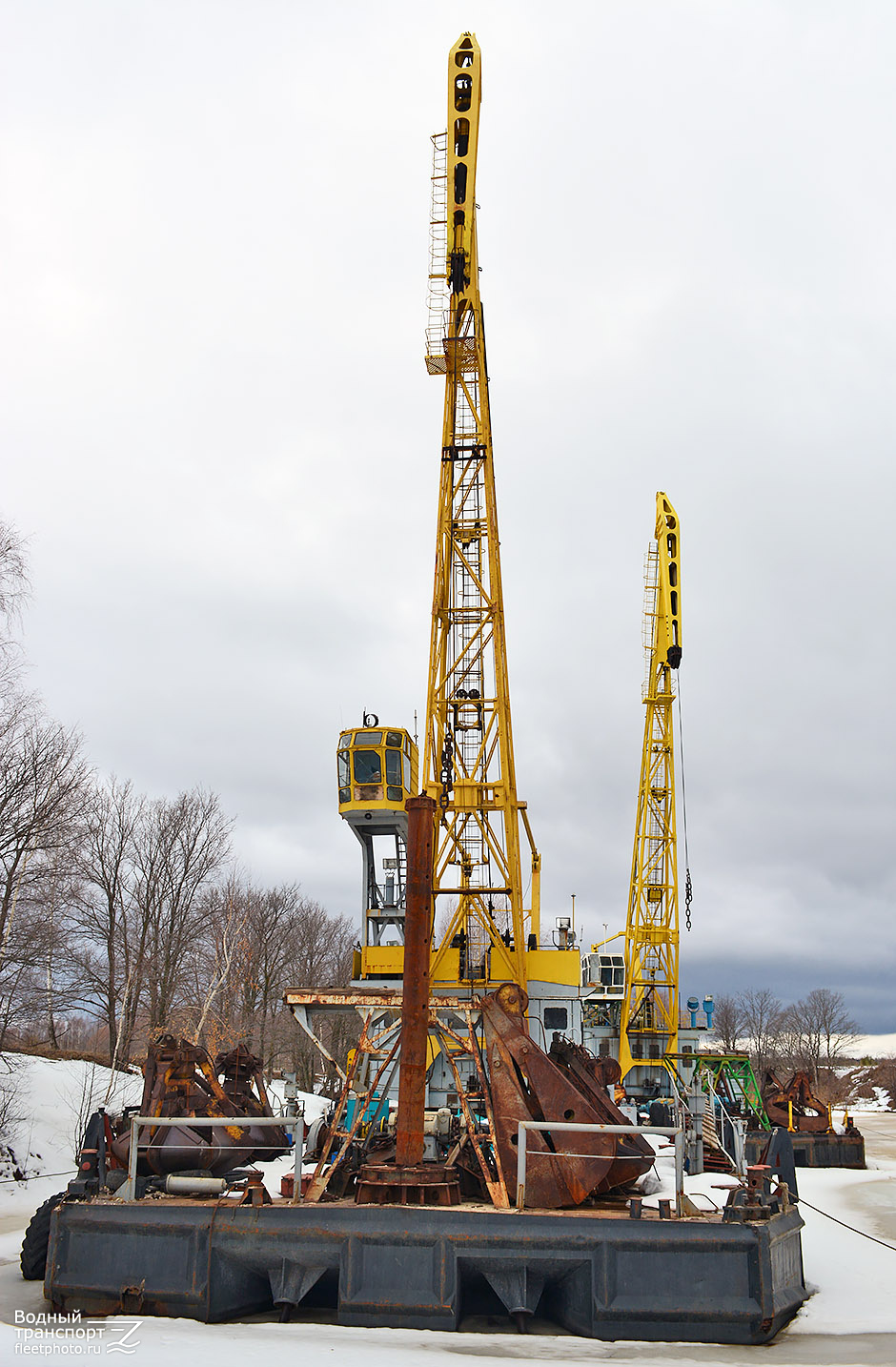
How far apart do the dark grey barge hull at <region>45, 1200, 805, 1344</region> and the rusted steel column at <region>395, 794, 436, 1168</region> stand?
3.74 ft

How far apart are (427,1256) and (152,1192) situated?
4.16 metres

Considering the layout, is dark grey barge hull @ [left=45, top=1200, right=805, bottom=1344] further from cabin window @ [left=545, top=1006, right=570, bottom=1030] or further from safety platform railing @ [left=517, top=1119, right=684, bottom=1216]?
cabin window @ [left=545, top=1006, right=570, bottom=1030]

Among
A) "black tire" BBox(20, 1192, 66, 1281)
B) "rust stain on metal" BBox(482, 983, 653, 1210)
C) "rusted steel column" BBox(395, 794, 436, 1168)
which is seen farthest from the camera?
"black tire" BBox(20, 1192, 66, 1281)

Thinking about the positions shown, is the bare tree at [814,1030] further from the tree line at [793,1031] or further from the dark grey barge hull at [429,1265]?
the dark grey barge hull at [429,1265]

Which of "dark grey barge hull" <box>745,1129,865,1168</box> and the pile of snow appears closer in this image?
the pile of snow

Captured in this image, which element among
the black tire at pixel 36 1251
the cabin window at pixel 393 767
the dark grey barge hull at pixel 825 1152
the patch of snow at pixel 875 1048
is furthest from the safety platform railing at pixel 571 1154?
Result: the patch of snow at pixel 875 1048

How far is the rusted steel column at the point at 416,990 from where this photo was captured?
38.8 ft

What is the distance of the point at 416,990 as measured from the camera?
12.2m

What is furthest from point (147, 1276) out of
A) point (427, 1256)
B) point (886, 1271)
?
point (886, 1271)

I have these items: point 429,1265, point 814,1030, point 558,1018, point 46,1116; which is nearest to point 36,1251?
point 429,1265

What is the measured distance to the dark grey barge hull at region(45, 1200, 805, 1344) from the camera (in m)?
10.3

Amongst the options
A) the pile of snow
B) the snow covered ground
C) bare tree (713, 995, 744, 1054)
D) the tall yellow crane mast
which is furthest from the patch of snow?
the snow covered ground

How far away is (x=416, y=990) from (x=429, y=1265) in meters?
2.85

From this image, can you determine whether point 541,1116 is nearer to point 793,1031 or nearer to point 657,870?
point 657,870
